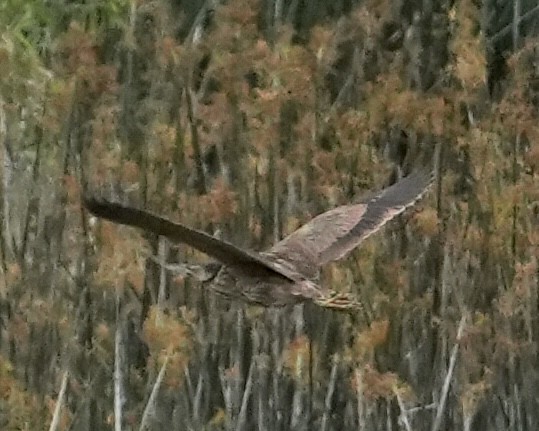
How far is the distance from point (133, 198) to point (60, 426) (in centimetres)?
40

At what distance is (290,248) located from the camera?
172 centimetres

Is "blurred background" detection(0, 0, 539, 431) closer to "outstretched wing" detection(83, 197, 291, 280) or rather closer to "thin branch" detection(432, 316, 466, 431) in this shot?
"thin branch" detection(432, 316, 466, 431)

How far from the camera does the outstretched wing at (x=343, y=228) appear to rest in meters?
1.71

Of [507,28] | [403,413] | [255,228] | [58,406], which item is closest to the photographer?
[58,406]

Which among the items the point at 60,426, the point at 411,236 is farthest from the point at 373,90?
the point at 60,426

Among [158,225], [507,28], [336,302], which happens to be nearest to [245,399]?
[336,302]

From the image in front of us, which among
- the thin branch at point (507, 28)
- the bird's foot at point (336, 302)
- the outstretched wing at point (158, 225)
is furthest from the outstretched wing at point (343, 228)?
the thin branch at point (507, 28)

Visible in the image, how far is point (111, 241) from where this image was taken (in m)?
2.02

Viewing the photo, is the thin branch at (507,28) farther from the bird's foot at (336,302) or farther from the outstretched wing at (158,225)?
the outstretched wing at (158,225)

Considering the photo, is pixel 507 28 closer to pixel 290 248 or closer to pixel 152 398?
pixel 290 248

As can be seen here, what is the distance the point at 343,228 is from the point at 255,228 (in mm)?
340

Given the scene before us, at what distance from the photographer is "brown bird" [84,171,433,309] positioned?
124cm

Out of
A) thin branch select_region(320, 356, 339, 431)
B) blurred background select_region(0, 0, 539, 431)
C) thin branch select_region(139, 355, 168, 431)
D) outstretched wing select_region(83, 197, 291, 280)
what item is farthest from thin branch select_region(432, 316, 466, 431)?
outstretched wing select_region(83, 197, 291, 280)

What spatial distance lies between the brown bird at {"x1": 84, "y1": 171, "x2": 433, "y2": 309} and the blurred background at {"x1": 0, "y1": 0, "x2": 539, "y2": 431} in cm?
21
